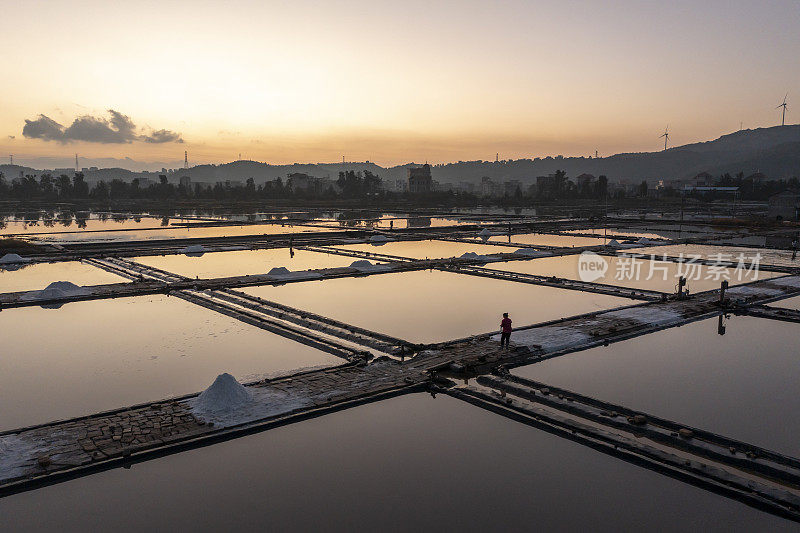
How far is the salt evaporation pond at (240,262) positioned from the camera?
23.1m

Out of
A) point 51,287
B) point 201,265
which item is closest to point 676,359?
point 51,287

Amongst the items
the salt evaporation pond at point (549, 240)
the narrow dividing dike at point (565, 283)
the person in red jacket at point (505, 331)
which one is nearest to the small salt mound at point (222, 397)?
the person in red jacket at point (505, 331)

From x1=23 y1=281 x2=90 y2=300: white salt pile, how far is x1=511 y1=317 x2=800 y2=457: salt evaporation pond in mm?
13720

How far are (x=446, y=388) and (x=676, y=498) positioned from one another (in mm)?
4103

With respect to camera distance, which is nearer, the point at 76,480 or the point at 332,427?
the point at 76,480

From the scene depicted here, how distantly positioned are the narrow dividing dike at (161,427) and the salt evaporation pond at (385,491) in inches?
7.7

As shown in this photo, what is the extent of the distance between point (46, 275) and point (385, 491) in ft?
67.8

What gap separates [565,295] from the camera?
18.5 meters

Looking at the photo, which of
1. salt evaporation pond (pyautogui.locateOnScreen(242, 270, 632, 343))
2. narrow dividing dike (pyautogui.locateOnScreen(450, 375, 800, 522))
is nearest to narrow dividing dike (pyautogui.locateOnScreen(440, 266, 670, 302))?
salt evaporation pond (pyautogui.locateOnScreen(242, 270, 632, 343))

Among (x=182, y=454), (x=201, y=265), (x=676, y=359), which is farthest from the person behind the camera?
(x=201, y=265)

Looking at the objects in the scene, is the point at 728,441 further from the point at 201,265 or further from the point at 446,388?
the point at 201,265

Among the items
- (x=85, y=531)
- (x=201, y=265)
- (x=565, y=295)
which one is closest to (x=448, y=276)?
(x=565, y=295)

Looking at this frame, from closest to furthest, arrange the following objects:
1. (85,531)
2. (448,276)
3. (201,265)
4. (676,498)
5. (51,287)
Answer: (85,531), (676,498), (51,287), (448,276), (201,265)

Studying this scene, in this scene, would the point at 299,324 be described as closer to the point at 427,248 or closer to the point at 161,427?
the point at 161,427
